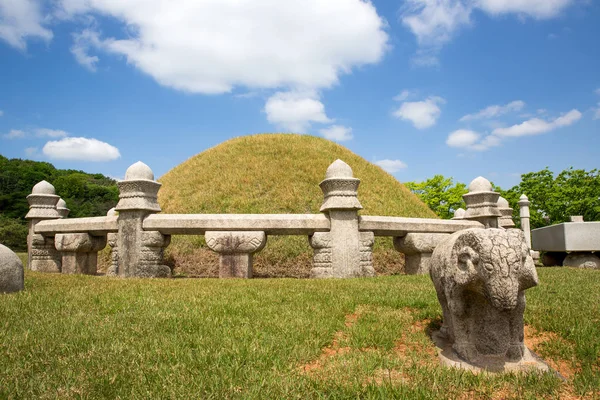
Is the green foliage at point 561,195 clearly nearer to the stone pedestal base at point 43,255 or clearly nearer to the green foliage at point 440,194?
the green foliage at point 440,194

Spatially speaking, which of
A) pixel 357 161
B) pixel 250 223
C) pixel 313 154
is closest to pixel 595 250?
pixel 357 161

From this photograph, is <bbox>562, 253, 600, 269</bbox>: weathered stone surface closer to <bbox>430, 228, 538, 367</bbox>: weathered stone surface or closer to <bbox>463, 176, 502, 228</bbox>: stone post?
<bbox>463, 176, 502, 228</bbox>: stone post

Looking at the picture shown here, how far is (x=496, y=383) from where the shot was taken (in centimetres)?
297

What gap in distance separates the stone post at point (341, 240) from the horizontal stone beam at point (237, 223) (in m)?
0.24

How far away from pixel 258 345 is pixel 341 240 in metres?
4.88

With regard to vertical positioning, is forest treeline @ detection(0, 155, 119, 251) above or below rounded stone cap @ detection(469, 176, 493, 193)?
above

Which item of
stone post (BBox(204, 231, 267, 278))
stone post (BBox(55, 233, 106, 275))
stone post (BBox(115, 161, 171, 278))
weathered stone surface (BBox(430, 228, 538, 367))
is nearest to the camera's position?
weathered stone surface (BBox(430, 228, 538, 367))

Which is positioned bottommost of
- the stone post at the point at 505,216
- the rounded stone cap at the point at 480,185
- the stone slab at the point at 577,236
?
the stone slab at the point at 577,236

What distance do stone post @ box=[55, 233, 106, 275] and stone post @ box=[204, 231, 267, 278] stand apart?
344cm

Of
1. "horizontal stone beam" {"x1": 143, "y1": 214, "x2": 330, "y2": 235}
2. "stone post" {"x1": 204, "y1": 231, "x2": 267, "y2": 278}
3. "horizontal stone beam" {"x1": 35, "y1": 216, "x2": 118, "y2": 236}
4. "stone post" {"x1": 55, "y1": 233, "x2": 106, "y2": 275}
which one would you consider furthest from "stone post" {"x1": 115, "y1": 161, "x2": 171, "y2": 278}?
"stone post" {"x1": 55, "y1": 233, "x2": 106, "y2": 275}

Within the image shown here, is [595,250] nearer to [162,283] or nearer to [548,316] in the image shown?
[548,316]

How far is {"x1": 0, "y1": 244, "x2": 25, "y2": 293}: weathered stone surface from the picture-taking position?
579 cm

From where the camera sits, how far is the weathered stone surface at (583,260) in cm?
1269

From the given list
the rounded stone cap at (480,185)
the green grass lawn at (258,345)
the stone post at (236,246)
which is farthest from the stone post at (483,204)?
the stone post at (236,246)
